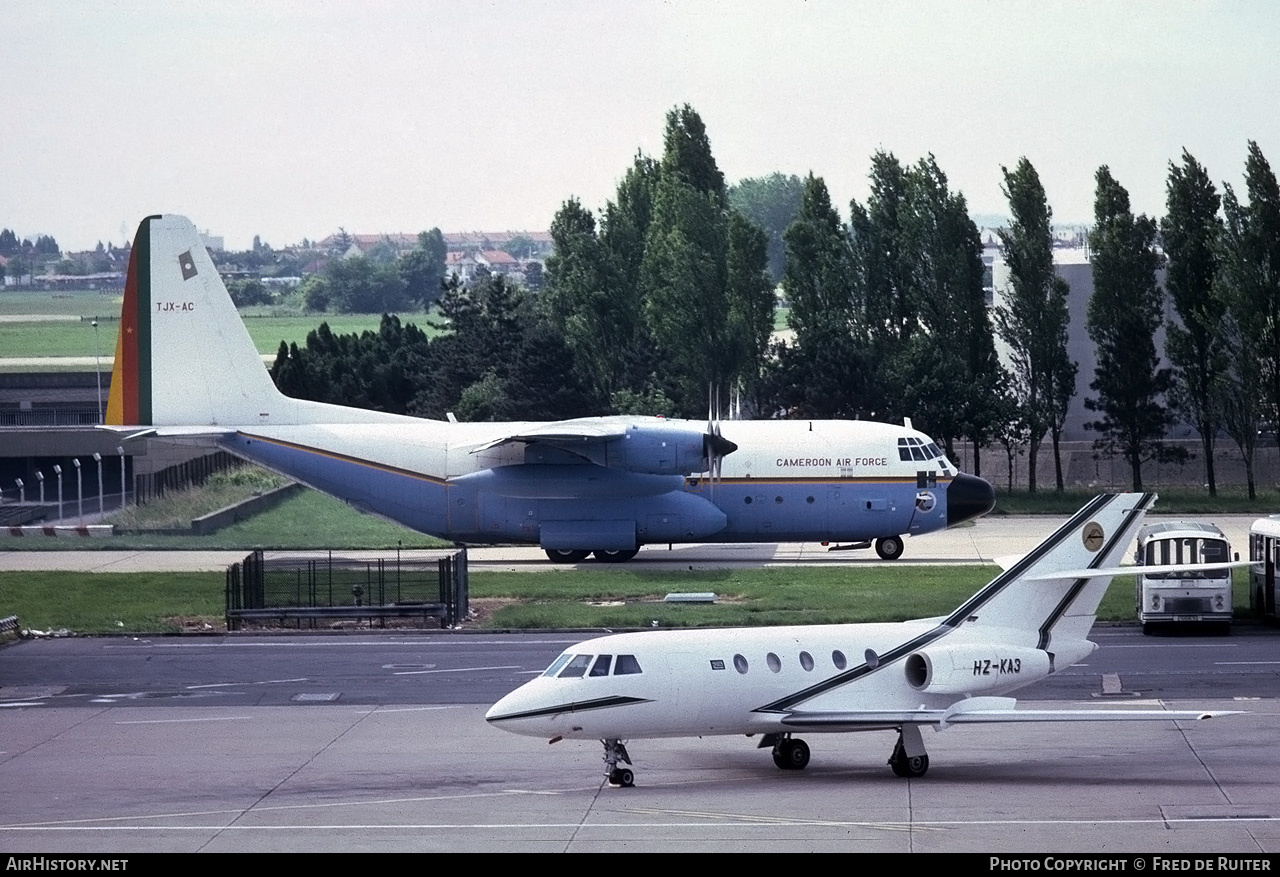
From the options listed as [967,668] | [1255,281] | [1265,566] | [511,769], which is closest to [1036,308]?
[1255,281]

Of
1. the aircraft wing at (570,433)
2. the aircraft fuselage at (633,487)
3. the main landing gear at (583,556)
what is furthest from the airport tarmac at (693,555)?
the aircraft wing at (570,433)

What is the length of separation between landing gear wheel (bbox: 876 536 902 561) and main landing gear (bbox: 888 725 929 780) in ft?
89.4

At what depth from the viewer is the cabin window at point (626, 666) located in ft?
75.6

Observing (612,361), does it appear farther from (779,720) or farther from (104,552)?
(779,720)

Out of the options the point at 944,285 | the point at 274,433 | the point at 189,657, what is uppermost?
the point at 944,285

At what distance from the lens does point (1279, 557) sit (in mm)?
38062

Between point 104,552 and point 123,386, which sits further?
point 104,552

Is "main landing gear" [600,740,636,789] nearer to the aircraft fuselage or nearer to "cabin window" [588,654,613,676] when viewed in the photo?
"cabin window" [588,654,613,676]

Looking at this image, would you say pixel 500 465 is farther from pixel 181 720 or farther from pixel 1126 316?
pixel 1126 316

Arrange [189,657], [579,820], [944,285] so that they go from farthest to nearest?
[944,285], [189,657], [579,820]

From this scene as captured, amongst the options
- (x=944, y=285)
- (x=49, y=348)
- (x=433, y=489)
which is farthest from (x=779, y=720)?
(x=49, y=348)

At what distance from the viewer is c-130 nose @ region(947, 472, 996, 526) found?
5016 centimetres

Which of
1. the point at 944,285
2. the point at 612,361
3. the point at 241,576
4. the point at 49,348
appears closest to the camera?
the point at 241,576

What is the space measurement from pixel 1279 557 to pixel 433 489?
77.5ft
